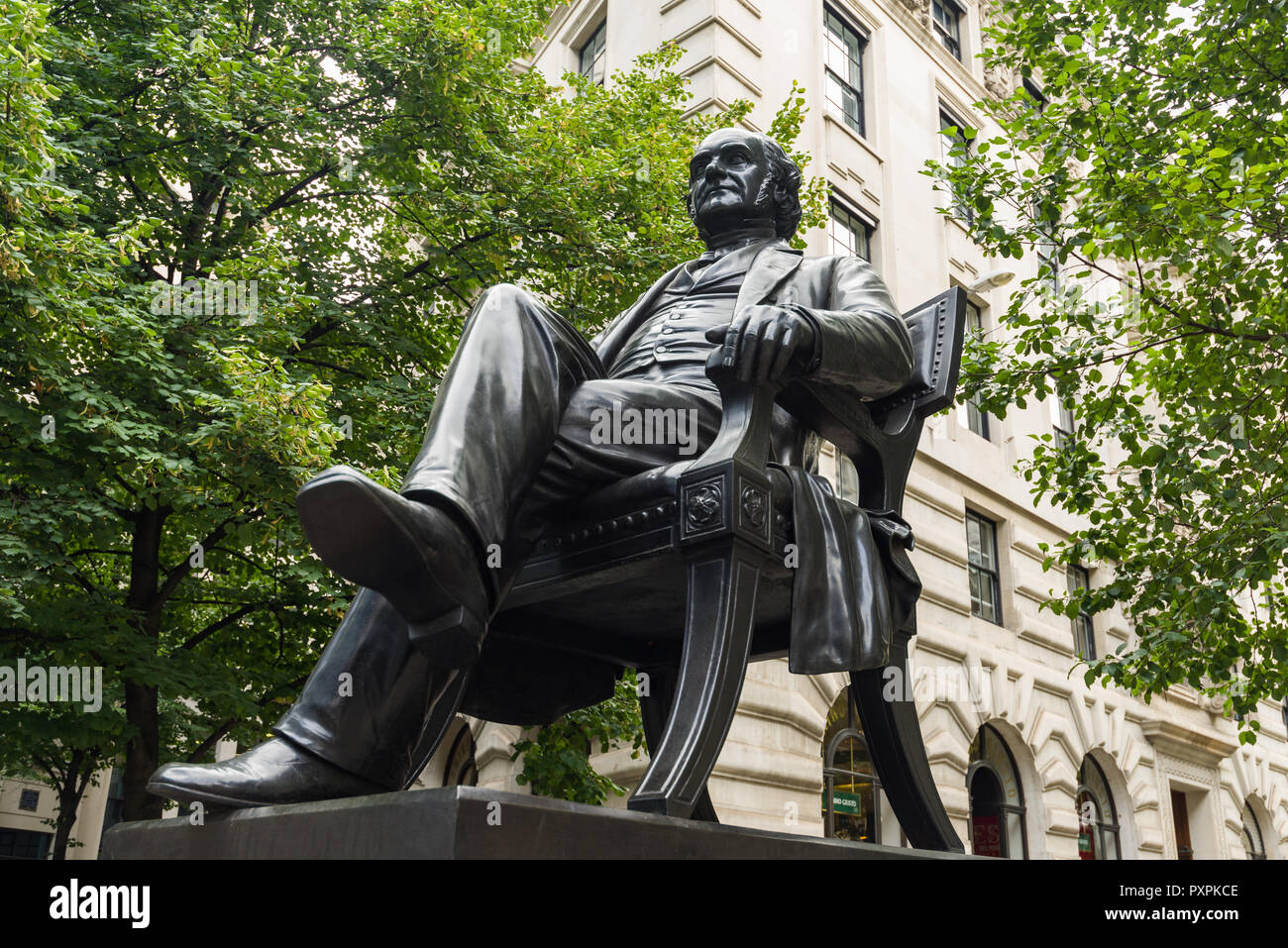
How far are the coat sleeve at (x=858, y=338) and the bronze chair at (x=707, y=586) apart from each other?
0.44 feet

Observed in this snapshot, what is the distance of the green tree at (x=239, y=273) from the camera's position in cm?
719

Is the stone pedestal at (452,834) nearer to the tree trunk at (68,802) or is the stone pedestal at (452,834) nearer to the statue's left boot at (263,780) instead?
the statue's left boot at (263,780)

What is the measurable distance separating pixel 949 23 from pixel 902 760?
68.1ft

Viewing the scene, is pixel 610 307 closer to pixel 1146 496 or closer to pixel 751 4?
pixel 1146 496

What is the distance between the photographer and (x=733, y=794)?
11.2 meters

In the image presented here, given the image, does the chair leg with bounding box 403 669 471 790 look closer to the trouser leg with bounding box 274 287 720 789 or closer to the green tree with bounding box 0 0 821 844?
the trouser leg with bounding box 274 287 720 789

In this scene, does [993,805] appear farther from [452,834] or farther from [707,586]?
[452,834]

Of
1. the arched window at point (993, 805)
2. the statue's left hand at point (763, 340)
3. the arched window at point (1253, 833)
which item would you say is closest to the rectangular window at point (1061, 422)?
the arched window at point (993, 805)

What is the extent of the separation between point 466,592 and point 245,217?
7981 millimetres

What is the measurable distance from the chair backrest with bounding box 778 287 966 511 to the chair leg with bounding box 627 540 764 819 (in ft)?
2.02

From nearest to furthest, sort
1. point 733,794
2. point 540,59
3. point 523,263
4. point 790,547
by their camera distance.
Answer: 1. point 790,547
2. point 523,263
3. point 733,794
4. point 540,59

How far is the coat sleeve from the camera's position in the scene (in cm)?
278

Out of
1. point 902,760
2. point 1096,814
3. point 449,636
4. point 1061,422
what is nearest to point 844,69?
point 1061,422
